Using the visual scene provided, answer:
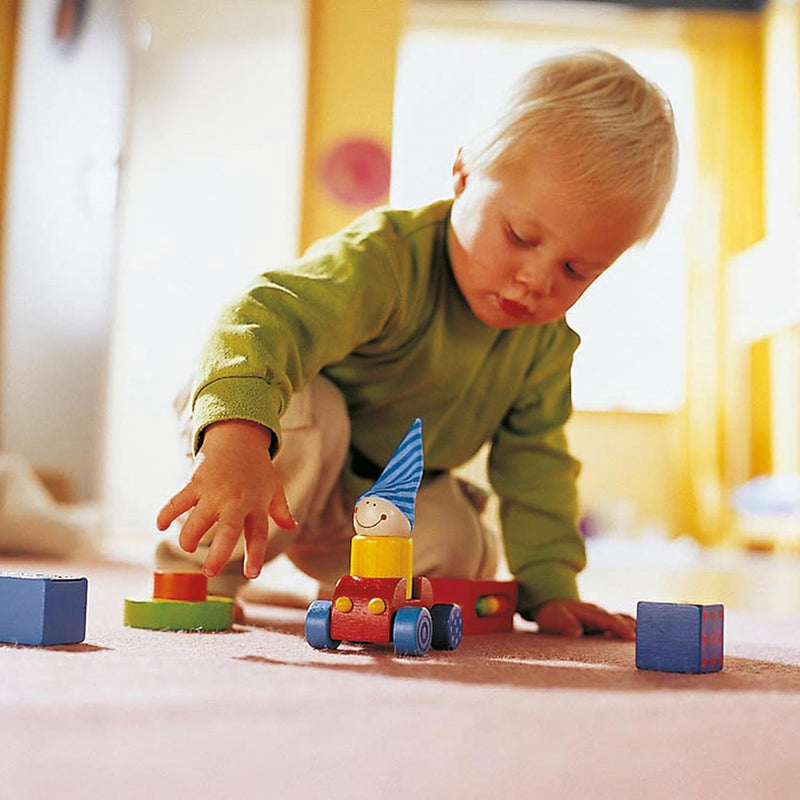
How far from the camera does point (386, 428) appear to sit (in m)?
1.05

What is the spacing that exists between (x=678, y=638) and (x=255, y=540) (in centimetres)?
25

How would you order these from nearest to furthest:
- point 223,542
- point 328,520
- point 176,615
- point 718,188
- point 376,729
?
1. point 376,729
2. point 223,542
3. point 176,615
4. point 328,520
5. point 718,188

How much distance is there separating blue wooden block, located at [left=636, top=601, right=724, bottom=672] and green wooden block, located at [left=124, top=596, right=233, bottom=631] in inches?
12.1

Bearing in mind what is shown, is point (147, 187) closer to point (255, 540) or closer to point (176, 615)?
point (176, 615)

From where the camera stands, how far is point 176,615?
81cm

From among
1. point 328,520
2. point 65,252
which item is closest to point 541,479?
point 328,520

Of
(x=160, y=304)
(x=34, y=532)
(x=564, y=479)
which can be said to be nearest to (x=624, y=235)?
(x=564, y=479)

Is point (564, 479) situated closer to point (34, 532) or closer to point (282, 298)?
point (282, 298)

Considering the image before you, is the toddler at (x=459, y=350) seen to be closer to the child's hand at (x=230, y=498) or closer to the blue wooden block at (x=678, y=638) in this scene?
the child's hand at (x=230, y=498)

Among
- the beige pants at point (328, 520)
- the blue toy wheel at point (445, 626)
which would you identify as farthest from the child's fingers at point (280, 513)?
the beige pants at point (328, 520)

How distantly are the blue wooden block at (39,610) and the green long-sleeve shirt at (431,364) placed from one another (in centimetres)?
21

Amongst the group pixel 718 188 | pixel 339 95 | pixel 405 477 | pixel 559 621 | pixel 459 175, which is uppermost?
pixel 718 188

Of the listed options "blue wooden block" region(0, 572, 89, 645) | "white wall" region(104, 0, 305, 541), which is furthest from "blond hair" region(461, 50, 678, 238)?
"white wall" region(104, 0, 305, 541)

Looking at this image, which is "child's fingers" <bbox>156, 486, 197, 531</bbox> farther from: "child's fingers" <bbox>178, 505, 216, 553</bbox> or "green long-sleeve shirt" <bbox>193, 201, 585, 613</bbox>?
"green long-sleeve shirt" <bbox>193, 201, 585, 613</bbox>
